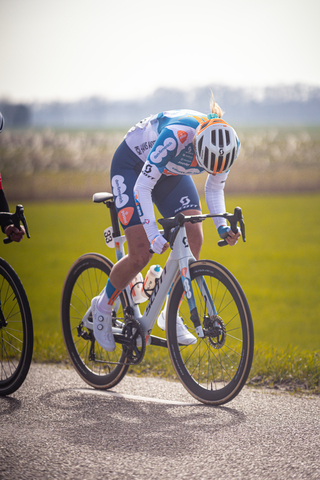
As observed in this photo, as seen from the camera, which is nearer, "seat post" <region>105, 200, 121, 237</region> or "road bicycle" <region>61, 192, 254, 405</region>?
"road bicycle" <region>61, 192, 254, 405</region>

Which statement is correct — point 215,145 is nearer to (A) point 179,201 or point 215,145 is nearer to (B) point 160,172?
(B) point 160,172

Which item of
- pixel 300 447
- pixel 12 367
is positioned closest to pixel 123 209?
pixel 12 367

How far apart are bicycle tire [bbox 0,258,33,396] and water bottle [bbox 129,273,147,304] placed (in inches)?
30.5

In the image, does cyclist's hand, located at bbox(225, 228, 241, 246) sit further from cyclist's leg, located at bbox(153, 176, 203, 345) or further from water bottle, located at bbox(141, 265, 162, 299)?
water bottle, located at bbox(141, 265, 162, 299)

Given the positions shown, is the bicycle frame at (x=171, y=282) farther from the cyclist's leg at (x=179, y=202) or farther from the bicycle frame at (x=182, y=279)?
the cyclist's leg at (x=179, y=202)

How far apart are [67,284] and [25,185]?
5253cm

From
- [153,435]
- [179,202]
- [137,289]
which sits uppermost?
[179,202]

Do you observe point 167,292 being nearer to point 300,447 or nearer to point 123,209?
point 123,209

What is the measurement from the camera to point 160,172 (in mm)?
3145

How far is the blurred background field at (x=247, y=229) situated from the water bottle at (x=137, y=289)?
87cm

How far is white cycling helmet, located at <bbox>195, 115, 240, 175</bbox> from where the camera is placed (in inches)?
114

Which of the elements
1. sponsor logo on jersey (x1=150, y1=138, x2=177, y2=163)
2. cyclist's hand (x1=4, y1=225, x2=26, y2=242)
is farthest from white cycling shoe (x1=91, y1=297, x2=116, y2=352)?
sponsor logo on jersey (x1=150, y1=138, x2=177, y2=163)

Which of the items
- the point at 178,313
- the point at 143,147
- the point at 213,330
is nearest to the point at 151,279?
the point at 178,313

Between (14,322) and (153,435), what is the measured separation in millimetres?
1447
